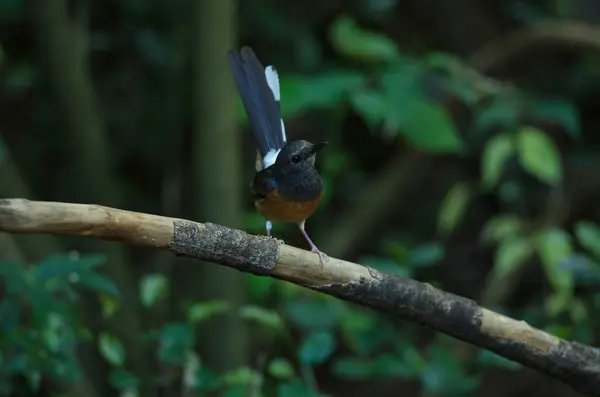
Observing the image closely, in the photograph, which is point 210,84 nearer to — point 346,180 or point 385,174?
point 385,174

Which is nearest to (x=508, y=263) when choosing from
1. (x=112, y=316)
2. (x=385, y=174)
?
(x=385, y=174)

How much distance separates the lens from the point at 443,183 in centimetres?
363

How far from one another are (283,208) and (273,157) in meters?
0.19

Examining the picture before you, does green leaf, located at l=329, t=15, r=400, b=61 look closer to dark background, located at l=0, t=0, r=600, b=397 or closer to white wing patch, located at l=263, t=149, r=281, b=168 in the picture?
dark background, located at l=0, t=0, r=600, b=397

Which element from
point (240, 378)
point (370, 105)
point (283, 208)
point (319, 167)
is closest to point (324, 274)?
point (283, 208)

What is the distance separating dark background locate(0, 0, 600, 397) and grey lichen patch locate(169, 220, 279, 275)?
0.46 meters

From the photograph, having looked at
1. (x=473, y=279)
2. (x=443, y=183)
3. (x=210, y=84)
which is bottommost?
(x=473, y=279)

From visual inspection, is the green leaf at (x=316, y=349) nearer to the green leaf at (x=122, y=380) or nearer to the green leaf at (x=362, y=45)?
the green leaf at (x=122, y=380)

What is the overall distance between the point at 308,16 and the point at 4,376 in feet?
6.34

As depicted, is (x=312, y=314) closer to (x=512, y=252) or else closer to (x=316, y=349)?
(x=316, y=349)

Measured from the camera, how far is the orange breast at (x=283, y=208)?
6.64ft

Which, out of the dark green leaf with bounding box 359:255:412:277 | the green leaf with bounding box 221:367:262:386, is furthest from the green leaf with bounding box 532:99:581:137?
the green leaf with bounding box 221:367:262:386

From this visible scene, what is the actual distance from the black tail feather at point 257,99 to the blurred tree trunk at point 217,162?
0.30m

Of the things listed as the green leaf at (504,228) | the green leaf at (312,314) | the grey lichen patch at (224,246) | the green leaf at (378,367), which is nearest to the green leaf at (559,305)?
the green leaf at (504,228)
